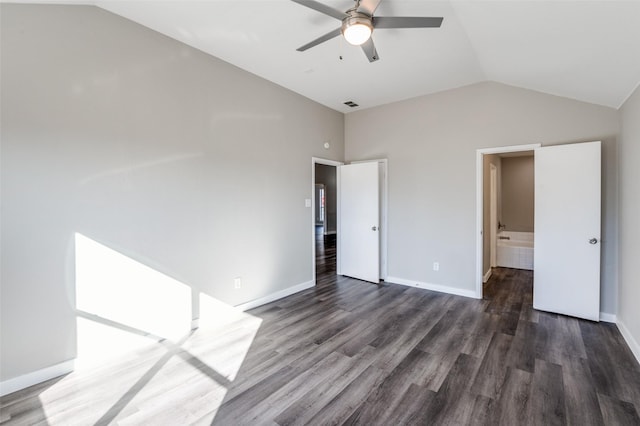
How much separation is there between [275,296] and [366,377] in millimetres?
2075

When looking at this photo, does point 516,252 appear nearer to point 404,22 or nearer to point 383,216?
point 383,216

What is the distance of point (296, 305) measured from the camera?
387 cm

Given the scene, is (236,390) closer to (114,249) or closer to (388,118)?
(114,249)

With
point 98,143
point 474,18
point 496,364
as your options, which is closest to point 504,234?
point 496,364

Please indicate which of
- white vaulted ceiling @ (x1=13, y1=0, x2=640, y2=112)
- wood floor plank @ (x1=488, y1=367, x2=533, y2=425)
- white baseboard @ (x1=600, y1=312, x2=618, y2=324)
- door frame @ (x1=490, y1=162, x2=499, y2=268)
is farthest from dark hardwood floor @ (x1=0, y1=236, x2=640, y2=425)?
white vaulted ceiling @ (x1=13, y1=0, x2=640, y2=112)

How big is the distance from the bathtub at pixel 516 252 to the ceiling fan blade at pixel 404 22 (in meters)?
5.19

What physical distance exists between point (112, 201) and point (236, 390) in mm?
1946

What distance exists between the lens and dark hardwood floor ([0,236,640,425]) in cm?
188

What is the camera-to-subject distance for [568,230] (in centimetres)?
337

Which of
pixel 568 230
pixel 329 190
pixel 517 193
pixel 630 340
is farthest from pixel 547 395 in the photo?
pixel 329 190

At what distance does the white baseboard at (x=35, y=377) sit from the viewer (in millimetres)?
2090

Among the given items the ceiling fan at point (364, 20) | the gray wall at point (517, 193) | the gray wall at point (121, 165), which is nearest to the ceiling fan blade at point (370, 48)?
the ceiling fan at point (364, 20)

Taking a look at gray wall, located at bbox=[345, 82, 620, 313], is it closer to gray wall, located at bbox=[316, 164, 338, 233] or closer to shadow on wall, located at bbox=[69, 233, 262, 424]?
shadow on wall, located at bbox=[69, 233, 262, 424]

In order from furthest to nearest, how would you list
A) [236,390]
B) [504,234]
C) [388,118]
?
[504,234]
[388,118]
[236,390]
